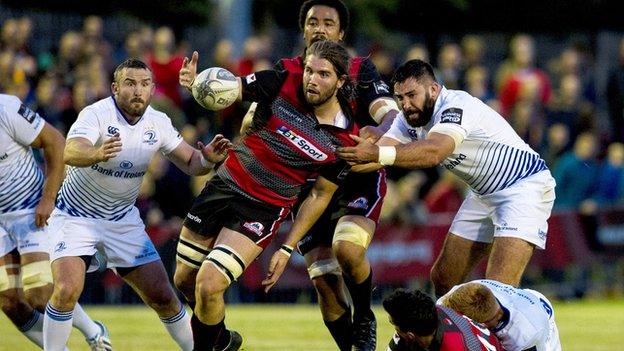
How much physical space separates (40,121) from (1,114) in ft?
1.03

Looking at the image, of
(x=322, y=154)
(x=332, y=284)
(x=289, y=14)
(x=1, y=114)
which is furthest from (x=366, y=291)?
(x=289, y=14)

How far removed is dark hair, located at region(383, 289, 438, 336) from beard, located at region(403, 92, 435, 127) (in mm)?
2214

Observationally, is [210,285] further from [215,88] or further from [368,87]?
[368,87]

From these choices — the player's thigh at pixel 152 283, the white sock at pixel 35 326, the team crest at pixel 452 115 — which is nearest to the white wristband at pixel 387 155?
the team crest at pixel 452 115

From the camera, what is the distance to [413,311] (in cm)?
863

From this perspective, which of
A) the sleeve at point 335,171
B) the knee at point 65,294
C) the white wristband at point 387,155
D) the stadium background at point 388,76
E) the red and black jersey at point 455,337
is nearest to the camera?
the red and black jersey at point 455,337

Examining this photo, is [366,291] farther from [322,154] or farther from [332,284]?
[322,154]

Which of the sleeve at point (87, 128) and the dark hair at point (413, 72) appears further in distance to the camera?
the sleeve at point (87, 128)

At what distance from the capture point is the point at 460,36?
88.2 feet

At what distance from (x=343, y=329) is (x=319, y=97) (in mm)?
2159

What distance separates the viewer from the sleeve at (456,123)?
10344mm

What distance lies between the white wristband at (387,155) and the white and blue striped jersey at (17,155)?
3078 millimetres

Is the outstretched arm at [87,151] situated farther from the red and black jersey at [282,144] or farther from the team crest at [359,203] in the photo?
the team crest at [359,203]

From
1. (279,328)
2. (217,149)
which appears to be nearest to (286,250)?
(217,149)
